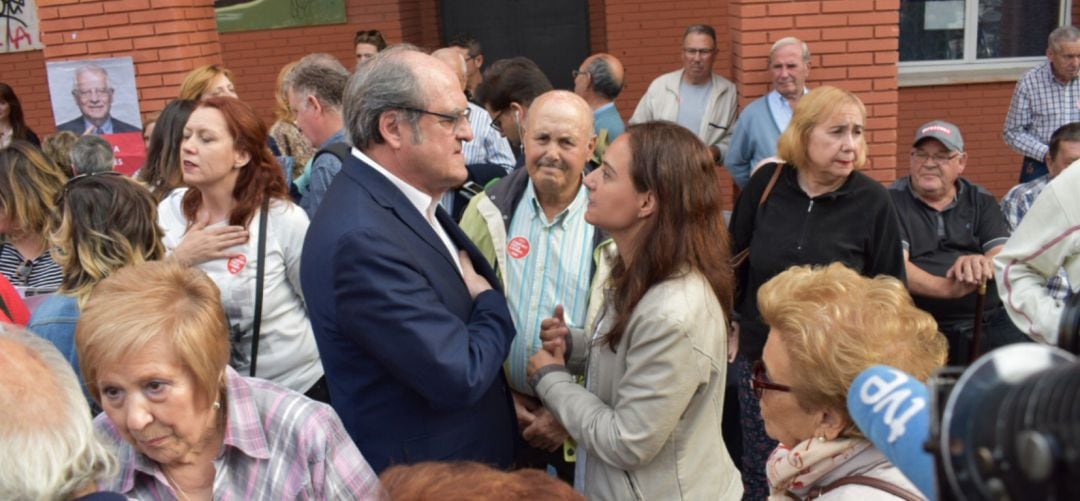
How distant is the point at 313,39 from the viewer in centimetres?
922

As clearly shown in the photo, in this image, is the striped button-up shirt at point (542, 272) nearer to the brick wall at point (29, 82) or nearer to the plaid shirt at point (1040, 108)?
the plaid shirt at point (1040, 108)

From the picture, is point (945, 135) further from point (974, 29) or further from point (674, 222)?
point (974, 29)

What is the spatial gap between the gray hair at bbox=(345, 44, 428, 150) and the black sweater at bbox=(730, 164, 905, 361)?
188 cm

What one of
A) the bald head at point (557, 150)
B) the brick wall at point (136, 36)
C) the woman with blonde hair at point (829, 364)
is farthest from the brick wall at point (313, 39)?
the woman with blonde hair at point (829, 364)

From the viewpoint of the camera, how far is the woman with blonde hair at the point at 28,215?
3.43 meters

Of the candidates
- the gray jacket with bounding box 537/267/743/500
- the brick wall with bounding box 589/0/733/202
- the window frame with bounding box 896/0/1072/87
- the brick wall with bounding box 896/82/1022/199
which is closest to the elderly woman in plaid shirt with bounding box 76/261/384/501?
the gray jacket with bounding box 537/267/743/500

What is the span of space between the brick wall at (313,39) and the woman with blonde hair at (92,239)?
6347mm

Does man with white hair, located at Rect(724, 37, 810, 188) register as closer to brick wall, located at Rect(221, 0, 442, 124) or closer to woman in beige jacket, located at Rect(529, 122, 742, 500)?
woman in beige jacket, located at Rect(529, 122, 742, 500)

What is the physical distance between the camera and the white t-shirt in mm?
3215

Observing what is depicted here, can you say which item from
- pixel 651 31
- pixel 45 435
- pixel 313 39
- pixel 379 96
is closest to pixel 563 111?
pixel 379 96

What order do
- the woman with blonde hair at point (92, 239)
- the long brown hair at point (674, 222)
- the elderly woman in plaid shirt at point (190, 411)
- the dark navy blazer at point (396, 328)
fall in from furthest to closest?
1. the woman with blonde hair at point (92, 239)
2. the long brown hair at point (674, 222)
3. the dark navy blazer at point (396, 328)
4. the elderly woman in plaid shirt at point (190, 411)

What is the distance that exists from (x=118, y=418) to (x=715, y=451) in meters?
1.62

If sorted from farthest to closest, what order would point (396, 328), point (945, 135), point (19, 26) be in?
point (19, 26) → point (945, 135) → point (396, 328)

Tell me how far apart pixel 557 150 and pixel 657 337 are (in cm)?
122
